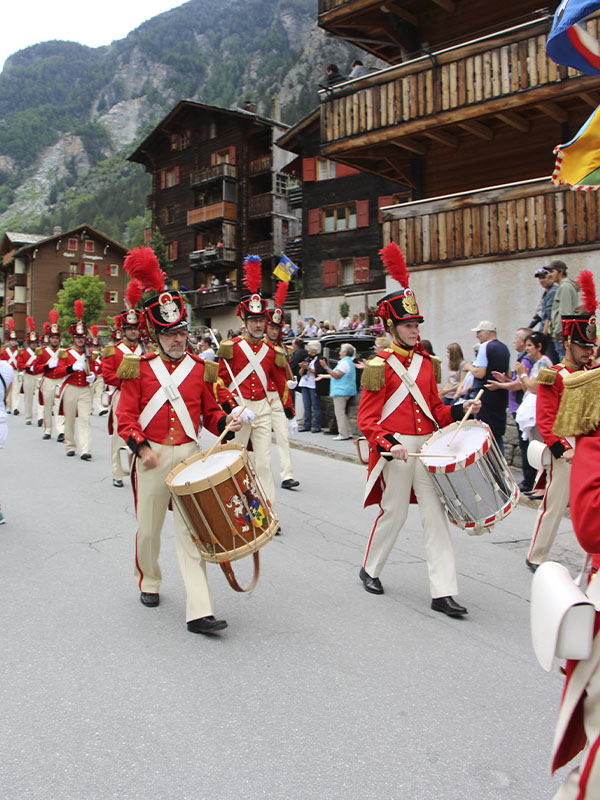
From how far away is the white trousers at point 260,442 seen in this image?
7426mm

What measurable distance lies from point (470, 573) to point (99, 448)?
9.01m

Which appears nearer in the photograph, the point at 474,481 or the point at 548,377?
the point at 474,481

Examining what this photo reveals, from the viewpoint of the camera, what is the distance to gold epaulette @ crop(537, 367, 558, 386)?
17.9 ft

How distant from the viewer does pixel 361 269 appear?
112 feet

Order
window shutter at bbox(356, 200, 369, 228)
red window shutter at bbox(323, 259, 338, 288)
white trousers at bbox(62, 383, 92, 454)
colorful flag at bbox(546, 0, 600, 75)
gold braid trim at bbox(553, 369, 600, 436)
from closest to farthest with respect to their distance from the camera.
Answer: gold braid trim at bbox(553, 369, 600, 436) < colorful flag at bbox(546, 0, 600, 75) < white trousers at bbox(62, 383, 92, 454) < window shutter at bbox(356, 200, 369, 228) < red window shutter at bbox(323, 259, 338, 288)

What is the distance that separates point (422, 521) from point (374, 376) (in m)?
1.04

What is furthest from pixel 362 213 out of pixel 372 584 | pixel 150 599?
pixel 150 599

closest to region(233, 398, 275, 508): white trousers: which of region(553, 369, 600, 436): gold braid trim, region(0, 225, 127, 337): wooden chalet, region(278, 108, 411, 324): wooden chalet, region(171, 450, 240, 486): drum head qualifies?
region(171, 450, 240, 486): drum head

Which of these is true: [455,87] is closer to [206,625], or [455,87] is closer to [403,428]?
[403,428]

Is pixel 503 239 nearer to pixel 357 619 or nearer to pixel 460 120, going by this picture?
pixel 460 120

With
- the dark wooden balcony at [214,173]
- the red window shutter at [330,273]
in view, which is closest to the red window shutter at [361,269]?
the red window shutter at [330,273]


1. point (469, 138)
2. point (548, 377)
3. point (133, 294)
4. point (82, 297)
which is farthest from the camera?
point (82, 297)

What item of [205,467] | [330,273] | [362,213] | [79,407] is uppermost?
[362,213]

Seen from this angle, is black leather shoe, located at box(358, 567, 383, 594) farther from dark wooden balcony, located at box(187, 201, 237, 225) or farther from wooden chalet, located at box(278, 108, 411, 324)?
dark wooden balcony, located at box(187, 201, 237, 225)
